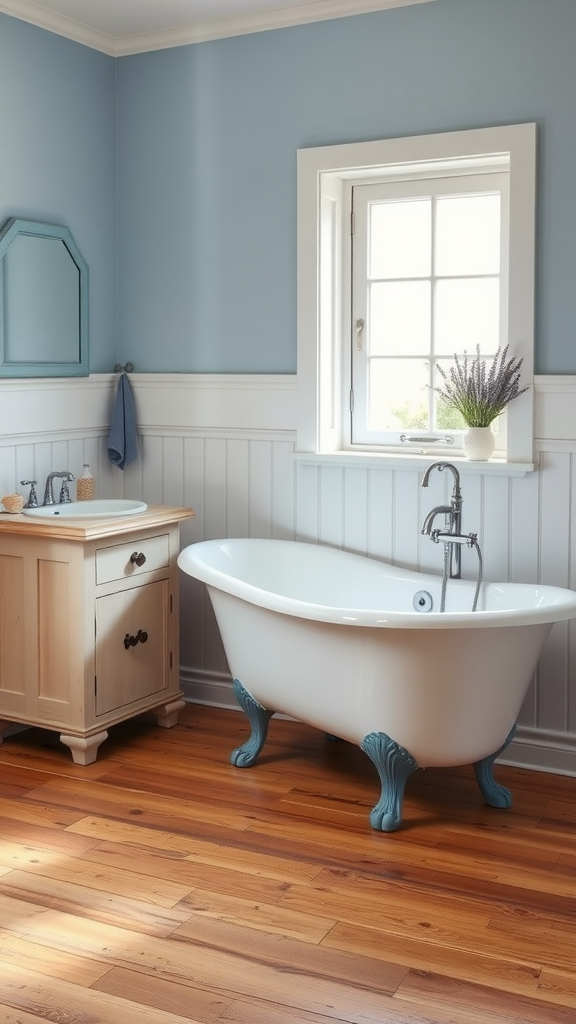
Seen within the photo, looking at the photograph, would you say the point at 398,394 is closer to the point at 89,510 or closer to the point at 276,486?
the point at 276,486

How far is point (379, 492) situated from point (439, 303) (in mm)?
722

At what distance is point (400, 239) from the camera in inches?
152

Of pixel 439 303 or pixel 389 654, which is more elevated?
pixel 439 303

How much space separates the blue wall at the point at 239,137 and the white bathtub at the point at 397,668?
1007 mm

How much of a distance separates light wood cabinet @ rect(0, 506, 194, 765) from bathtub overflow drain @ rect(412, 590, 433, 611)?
3.12 feet

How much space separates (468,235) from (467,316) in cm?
28

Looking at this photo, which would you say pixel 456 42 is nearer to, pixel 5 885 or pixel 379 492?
pixel 379 492

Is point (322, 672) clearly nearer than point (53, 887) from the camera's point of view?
No

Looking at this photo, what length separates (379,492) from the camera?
3.82 metres

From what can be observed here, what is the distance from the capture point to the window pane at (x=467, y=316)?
147 inches

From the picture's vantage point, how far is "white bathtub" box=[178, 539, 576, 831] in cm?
285

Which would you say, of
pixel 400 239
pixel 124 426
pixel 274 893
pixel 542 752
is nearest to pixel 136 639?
pixel 124 426

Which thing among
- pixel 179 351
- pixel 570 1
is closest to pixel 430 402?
pixel 179 351

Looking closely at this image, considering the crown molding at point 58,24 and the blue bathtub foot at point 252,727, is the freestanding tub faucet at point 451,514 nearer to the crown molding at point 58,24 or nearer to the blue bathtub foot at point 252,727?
the blue bathtub foot at point 252,727
